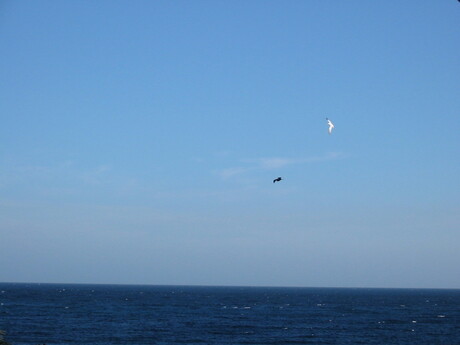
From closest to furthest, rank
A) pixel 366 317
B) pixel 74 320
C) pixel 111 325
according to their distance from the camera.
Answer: pixel 111 325 < pixel 74 320 < pixel 366 317

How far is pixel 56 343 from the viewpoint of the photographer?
259ft

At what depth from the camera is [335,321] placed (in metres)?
118

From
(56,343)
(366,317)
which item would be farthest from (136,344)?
(366,317)

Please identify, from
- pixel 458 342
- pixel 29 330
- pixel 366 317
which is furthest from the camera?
pixel 366 317

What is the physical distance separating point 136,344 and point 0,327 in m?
26.8

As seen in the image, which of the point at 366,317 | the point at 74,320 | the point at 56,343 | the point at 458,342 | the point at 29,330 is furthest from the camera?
the point at 366,317

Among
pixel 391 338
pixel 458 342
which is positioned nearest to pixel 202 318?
pixel 391 338

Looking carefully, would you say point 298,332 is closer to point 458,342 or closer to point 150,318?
point 458,342

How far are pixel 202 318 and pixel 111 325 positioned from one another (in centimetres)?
2354

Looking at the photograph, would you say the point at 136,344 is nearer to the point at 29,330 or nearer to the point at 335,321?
the point at 29,330

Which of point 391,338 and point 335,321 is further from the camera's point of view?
point 335,321

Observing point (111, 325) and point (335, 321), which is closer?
point (111, 325)

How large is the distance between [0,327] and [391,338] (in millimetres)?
56927

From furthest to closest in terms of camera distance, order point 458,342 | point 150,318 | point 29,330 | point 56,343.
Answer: point 150,318 < point 29,330 < point 458,342 < point 56,343
